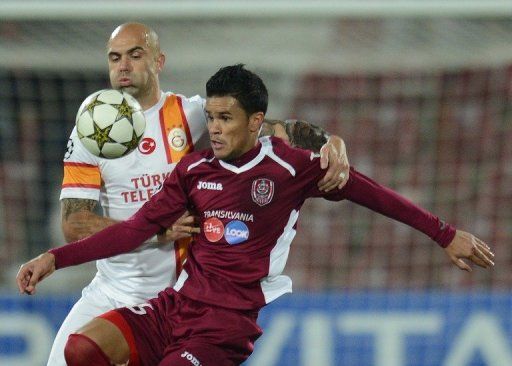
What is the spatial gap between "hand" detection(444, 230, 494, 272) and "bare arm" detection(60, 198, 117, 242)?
1326mm

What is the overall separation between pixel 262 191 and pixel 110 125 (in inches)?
23.8

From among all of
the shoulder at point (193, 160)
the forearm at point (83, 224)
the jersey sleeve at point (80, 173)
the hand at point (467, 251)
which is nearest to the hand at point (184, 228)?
the shoulder at point (193, 160)

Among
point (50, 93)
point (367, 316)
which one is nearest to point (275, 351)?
point (367, 316)

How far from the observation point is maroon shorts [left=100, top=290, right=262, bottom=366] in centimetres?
365

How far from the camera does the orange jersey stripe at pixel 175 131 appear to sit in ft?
13.8

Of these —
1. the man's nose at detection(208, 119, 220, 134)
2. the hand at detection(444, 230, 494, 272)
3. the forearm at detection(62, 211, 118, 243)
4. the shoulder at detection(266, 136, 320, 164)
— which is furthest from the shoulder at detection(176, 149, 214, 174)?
the hand at detection(444, 230, 494, 272)

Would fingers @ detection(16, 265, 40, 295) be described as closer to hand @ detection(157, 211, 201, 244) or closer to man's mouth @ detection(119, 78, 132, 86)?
hand @ detection(157, 211, 201, 244)

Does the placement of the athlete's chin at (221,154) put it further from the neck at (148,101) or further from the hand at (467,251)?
the hand at (467,251)

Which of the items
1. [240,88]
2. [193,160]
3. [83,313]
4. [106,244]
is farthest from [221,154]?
[83,313]

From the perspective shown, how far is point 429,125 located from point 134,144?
13.5ft

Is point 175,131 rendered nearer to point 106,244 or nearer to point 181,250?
point 181,250

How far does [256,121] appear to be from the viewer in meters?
3.89

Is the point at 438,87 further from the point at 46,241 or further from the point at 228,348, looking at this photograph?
the point at 228,348

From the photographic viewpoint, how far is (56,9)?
6.02m
